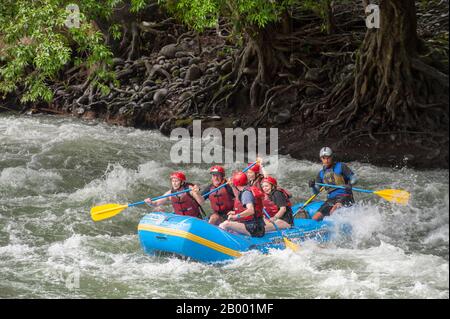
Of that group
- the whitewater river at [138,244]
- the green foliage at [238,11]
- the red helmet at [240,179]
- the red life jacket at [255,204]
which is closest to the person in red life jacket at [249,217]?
the red life jacket at [255,204]

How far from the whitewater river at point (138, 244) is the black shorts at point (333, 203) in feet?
0.58

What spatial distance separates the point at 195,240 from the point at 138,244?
136cm

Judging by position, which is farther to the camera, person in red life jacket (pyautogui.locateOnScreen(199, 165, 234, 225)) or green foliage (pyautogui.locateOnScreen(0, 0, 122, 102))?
green foliage (pyautogui.locateOnScreen(0, 0, 122, 102))

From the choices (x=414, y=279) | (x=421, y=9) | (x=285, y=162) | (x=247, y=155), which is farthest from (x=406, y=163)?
(x=414, y=279)

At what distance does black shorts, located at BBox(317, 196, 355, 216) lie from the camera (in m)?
10.5

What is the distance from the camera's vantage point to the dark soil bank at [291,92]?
13258mm

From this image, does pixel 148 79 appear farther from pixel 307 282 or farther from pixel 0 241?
pixel 307 282

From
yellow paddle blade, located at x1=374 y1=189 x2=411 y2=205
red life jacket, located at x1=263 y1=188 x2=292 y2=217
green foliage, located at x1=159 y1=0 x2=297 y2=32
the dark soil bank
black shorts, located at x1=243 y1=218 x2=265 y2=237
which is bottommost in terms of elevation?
black shorts, located at x1=243 y1=218 x2=265 y2=237

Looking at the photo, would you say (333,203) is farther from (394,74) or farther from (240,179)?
(394,74)

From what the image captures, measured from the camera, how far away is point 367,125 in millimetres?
13695

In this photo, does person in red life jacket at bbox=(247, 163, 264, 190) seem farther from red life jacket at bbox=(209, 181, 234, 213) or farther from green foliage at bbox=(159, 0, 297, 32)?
green foliage at bbox=(159, 0, 297, 32)

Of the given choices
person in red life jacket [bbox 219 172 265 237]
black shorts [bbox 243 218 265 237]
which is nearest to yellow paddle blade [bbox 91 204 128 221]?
person in red life jacket [bbox 219 172 265 237]

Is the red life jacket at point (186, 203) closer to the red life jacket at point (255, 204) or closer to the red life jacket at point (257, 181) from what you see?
the red life jacket at point (255, 204)

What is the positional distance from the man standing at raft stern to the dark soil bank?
4.52 feet
